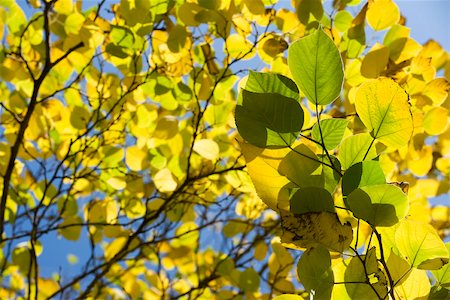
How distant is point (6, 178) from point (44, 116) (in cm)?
31

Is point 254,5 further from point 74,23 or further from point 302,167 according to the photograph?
point 302,167

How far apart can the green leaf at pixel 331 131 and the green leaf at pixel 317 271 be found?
9cm

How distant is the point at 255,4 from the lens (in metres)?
0.83

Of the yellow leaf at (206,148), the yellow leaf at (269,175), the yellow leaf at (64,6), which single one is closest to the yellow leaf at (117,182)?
the yellow leaf at (206,148)

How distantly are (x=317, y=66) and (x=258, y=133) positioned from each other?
0.07m

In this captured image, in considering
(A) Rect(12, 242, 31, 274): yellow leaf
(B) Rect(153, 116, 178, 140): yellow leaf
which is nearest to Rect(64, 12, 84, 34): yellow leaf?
(B) Rect(153, 116, 178, 140): yellow leaf

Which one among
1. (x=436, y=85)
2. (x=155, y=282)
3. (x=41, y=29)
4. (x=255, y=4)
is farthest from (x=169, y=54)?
(x=155, y=282)

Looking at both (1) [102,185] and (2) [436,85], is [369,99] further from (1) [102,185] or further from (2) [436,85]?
(1) [102,185]

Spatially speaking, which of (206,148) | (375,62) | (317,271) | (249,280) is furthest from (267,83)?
(249,280)

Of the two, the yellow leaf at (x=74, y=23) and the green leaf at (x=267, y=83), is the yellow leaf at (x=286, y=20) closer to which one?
the yellow leaf at (x=74, y=23)

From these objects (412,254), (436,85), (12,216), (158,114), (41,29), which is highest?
(41,29)

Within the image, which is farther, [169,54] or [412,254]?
[169,54]

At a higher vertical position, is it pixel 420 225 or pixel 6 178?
pixel 6 178

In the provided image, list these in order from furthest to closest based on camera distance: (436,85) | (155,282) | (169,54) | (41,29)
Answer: (155,282)
(41,29)
(169,54)
(436,85)
